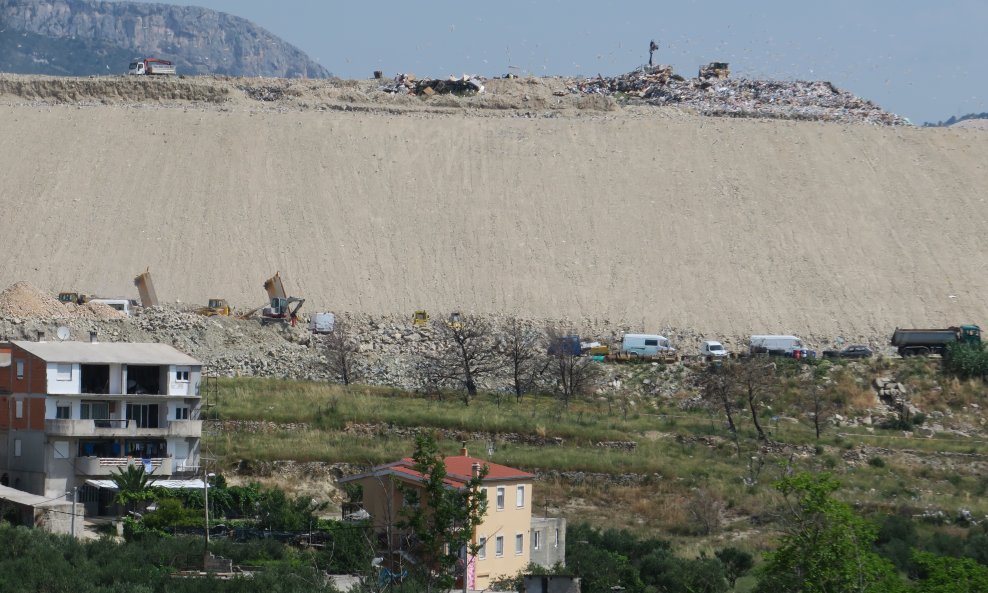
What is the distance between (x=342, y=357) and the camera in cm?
5272

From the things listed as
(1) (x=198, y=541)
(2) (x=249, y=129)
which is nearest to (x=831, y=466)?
(1) (x=198, y=541)

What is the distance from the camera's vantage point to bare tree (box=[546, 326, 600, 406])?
5253 cm

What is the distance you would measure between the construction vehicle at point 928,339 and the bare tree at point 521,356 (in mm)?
12491

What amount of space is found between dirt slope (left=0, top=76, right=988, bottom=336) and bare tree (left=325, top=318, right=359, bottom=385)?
8.11 meters

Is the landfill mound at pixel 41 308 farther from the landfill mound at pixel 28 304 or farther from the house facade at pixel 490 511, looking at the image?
the house facade at pixel 490 511

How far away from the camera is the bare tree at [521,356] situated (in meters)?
53.5

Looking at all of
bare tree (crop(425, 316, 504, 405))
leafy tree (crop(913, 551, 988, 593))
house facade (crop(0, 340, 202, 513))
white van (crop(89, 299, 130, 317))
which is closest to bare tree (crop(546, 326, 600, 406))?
bare tree (crop(425, 316, 504, 405))

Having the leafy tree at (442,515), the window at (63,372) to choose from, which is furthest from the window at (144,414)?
the leafy tree at (442,515)

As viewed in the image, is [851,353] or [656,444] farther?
[851,353]

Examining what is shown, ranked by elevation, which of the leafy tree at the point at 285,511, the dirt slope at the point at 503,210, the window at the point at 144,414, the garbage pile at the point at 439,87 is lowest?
the leafy tree at the point at 285,511

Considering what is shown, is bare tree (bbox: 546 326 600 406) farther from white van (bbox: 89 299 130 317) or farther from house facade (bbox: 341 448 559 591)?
house facade (bbox: 341 448 559 591)

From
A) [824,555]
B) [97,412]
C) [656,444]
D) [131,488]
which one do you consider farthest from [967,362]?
[131,488]

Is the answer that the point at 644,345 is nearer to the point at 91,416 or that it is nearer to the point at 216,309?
the point at 216,309

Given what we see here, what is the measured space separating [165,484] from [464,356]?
56.5ft
